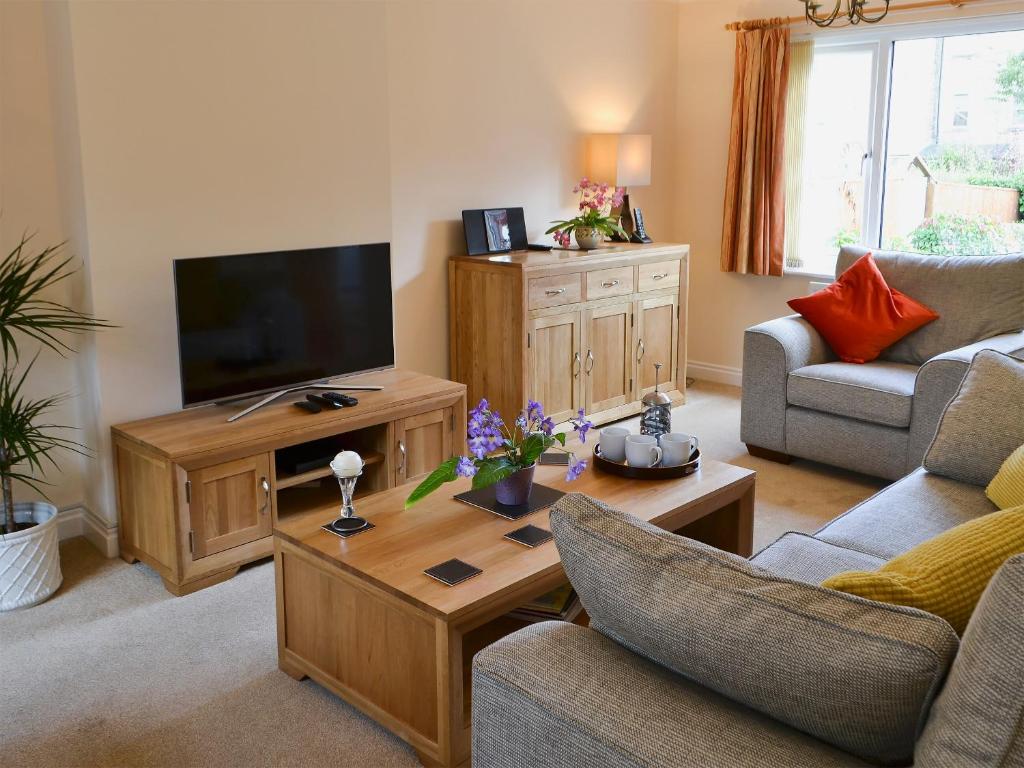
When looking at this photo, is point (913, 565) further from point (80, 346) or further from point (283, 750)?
point (80, 346)

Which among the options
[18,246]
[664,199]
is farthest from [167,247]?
[664,199]

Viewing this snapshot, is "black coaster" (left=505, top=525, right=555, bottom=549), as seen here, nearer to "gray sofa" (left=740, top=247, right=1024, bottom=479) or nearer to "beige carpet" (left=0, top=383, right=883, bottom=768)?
"beige carpet" (left=0, top=383, right=883, bottom=768)

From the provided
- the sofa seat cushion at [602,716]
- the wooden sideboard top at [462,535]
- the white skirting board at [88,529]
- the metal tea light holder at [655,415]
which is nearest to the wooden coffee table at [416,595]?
the wooden sideboard top at [462,535]

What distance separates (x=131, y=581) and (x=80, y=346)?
0.88 meters

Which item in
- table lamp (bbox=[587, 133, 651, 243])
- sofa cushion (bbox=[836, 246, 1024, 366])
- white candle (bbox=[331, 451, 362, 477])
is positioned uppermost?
table lamp (bbox=[587, 133, 651, 243])

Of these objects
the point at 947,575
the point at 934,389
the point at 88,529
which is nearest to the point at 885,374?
the point at 934,389

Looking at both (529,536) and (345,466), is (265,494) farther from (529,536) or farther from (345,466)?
(529,536)

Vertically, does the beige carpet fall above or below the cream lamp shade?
below

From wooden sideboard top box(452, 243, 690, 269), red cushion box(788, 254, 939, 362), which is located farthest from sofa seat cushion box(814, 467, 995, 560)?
wooden sideboard top box(452, 243, 690, 269)

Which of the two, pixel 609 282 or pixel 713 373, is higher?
pixel 609 282

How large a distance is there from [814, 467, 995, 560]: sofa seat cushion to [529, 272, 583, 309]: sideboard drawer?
6.70 feet

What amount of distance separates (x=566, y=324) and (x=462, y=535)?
2.35 meters

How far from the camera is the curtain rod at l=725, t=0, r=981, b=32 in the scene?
5084 mm

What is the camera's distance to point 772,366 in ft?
15.3
